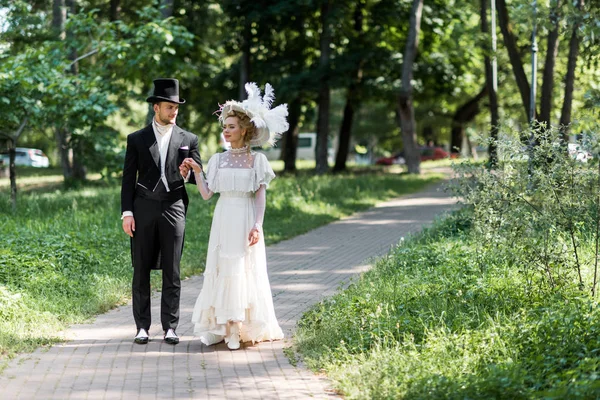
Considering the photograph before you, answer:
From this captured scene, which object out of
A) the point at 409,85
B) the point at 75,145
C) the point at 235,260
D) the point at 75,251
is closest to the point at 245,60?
the point at 409,85

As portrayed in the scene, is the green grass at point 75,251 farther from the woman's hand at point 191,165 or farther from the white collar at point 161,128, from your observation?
the white collar at point 161,128

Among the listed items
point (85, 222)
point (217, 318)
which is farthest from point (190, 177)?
point (85, 222)

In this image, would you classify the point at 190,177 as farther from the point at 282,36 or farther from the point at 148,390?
the point at 282,36

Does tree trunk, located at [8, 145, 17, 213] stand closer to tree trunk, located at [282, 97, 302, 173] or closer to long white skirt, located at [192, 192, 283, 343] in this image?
long white skirt, located at [192, 192, 283, 343]

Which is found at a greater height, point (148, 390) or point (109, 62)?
point (109, 62)

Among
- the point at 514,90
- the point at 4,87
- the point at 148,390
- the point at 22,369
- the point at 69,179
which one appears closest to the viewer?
the point at 148,390

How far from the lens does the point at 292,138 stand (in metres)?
41.8

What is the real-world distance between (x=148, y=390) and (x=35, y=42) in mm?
24959

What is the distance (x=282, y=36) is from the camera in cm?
3738

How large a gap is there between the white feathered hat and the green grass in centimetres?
254

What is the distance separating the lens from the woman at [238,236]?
802cm

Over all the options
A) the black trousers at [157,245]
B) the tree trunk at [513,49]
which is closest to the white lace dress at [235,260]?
the black trousers at [157,245]

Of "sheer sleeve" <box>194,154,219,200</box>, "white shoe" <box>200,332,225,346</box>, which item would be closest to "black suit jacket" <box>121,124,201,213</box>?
"sheer sleeve" <box>194,154,219,200</box>

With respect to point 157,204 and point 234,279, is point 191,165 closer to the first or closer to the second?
point 157,204
